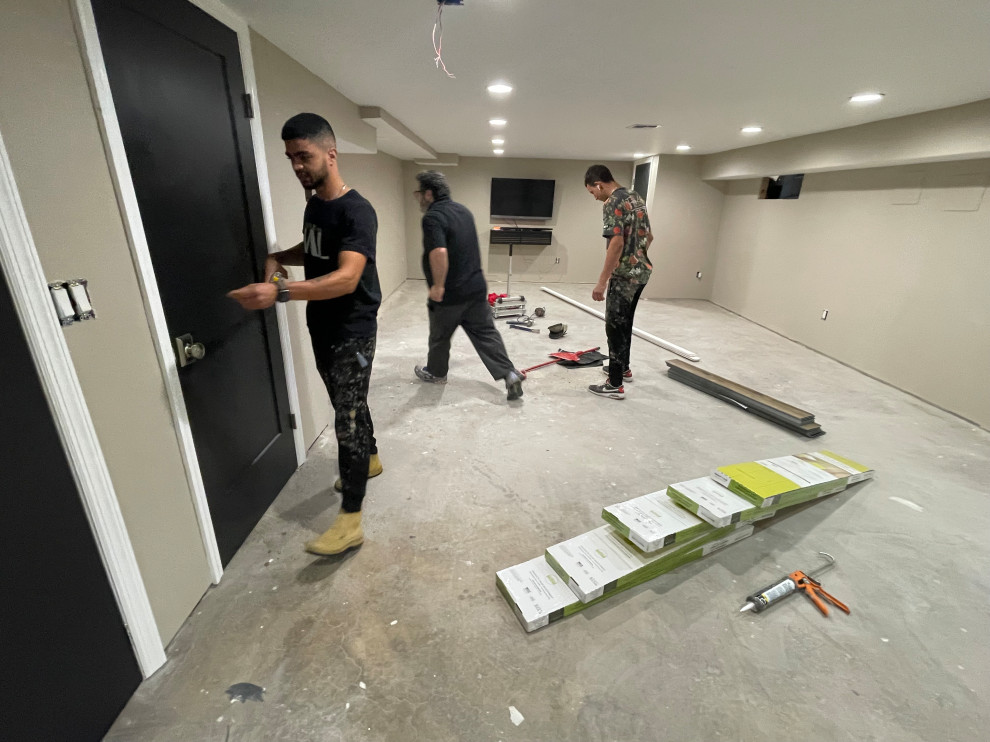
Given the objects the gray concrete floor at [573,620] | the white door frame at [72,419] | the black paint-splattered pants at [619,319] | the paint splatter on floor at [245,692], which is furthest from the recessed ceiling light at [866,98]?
the paint splatter on floor at [245,692]

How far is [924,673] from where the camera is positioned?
4.62ft

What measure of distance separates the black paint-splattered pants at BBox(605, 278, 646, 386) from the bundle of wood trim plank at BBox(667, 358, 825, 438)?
1.99 ft

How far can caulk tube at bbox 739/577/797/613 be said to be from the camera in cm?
160

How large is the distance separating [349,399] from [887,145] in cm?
454

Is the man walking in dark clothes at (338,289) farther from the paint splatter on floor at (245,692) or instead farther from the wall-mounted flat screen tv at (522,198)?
the wall-mounted flat screen tv at (522,198)

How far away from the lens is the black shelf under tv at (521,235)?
8023 mm

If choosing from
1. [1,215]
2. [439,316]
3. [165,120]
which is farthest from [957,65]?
[1,215]

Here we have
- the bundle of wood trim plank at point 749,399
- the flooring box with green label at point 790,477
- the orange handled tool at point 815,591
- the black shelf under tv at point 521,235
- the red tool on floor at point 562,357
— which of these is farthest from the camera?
the black shelf under tv at point 521,235

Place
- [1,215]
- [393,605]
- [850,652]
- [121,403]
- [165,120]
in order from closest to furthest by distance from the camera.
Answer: [1,215]
[121,403]
[165,120]
[850,652]
[393,605]

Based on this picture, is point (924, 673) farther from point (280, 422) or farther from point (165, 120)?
point (165, 120)

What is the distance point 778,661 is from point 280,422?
220 centimetres

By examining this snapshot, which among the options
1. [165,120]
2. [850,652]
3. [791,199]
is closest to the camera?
[165,120]

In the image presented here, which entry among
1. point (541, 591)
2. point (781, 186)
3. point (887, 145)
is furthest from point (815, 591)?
point (781, 186)

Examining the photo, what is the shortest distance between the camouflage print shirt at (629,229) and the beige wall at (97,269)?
2676 millimetres
